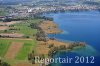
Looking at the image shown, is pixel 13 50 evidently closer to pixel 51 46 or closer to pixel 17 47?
pixel 17 47

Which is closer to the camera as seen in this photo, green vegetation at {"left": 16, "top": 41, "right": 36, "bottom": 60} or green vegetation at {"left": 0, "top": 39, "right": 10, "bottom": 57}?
green vegetation at {"left": 16, "top": 41, "right": 36, "bottom": 60}

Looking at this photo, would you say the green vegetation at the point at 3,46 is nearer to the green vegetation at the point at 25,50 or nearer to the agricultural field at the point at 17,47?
the agricultural field at the point at 17,47

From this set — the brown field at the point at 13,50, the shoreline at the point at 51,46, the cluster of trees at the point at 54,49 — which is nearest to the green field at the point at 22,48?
the brown field at the point at 13,50

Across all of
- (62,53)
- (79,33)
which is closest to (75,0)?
(79,33)

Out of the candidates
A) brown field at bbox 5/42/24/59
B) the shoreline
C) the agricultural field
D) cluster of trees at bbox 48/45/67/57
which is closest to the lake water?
cluster of trees at bbox 48/45/67/57

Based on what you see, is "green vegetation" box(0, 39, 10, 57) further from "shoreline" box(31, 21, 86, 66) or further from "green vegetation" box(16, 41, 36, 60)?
"shoreline" box(31, 21, 86, 66)

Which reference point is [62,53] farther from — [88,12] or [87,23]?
[88,12]

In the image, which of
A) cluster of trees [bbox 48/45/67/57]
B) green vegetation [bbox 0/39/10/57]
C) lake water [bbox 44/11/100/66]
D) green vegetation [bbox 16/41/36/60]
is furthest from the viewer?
green vegetation [bbox 0/39/10/57]

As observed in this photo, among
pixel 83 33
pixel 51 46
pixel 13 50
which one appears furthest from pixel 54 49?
pixel 83 33
